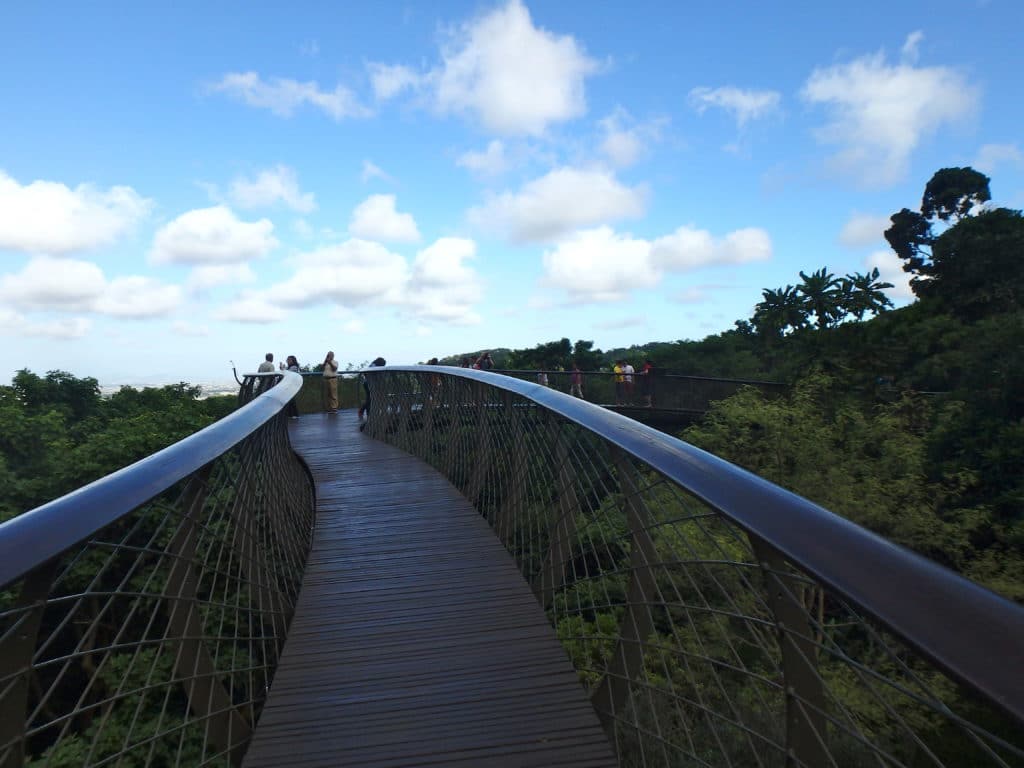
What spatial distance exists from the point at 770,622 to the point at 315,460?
7.70 meters

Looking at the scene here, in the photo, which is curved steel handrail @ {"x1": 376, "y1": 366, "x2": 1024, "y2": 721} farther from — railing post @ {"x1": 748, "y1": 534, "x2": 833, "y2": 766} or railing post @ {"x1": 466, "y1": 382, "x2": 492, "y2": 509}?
railing post @ {"x1": 466, "y1": 382, "x2": 492, "y2": 509}

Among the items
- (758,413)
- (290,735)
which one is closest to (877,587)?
(290,735)

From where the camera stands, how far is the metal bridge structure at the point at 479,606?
1.04 metres

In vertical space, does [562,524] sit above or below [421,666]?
above

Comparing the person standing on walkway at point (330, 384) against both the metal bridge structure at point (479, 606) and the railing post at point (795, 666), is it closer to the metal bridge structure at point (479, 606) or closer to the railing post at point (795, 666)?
the metal bridge structure at point (479, 606)

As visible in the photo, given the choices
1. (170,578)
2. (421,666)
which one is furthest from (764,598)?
(421,666)

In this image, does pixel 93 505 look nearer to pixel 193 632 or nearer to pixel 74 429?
pixel 193 632

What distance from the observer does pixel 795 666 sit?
1317 mm

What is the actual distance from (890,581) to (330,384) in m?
17.0

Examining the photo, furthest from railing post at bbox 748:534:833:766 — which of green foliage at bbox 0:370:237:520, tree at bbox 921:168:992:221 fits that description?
tree at bbox 921:168:992:221

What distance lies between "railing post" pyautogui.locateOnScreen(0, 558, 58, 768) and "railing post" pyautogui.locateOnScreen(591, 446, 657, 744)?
1.52m

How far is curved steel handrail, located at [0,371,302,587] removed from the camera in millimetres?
1231

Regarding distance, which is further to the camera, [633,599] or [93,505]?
[633,599]

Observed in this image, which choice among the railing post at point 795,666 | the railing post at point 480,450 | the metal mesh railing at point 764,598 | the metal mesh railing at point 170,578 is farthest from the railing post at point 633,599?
the railing post at point 480,450
